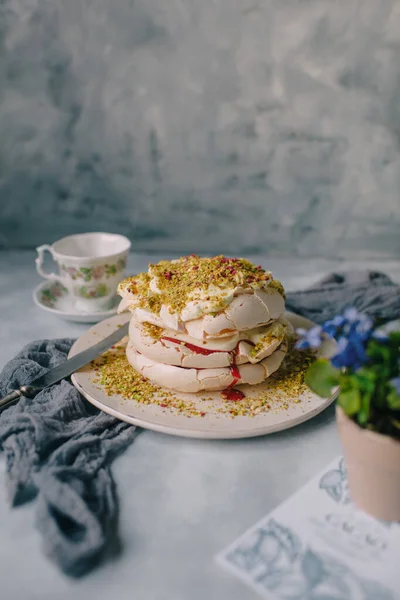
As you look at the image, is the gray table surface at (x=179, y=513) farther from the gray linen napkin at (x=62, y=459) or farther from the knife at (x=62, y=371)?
the knife at (x=62, y=371)

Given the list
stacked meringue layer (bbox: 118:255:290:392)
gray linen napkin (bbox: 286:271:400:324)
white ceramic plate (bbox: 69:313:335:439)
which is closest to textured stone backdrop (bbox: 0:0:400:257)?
gray linen napkin (bbox: 286:271:400:324)

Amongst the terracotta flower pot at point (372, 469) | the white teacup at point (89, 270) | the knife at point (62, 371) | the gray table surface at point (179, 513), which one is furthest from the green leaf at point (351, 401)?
the white teacup at point (89, 270)

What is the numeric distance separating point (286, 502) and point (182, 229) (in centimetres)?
140

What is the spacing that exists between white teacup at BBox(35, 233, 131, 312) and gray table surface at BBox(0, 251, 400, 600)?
604 millimetres

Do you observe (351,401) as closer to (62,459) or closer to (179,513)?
(179,513)

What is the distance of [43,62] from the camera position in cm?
201

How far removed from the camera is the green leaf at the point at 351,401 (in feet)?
2.81

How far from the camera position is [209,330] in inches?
45.7

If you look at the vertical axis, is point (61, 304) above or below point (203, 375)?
below

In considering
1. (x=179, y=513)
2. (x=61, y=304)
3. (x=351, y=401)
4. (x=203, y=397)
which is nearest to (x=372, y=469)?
(x=351, y=401)

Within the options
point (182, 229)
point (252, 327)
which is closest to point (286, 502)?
point (252, 327)

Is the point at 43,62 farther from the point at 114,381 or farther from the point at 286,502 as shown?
the point at 286,502

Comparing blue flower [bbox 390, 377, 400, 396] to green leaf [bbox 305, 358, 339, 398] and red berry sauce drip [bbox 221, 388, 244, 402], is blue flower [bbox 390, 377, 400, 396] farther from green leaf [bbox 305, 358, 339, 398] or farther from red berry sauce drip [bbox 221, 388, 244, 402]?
red berry sauce drip [bbox 221, 388, 244, 402]

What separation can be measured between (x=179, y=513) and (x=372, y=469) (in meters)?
0.30
